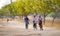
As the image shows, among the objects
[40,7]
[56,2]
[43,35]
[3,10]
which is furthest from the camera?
[3,10]

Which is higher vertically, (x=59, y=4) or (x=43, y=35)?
(x=59, y=4)

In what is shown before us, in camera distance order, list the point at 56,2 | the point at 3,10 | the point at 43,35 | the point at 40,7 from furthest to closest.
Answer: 1. the point at 3,10
2. the point at 40,7
3. the point at 56,2
4. the point at 43,35

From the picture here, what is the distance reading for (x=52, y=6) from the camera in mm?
31922

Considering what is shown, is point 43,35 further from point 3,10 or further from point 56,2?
point 3,10

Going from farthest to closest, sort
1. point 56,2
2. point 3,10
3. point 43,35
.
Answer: point 3,10 < point 56,2 < point 43,35

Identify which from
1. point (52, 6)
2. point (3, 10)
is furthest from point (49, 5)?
point (3, 10)

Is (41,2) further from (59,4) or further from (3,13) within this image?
(3,13)

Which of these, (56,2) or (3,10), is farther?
(3,10)

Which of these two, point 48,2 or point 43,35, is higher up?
point 48,2

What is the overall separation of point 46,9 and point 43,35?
14.6m

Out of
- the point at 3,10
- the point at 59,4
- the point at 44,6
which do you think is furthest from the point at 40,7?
the point at 3,10

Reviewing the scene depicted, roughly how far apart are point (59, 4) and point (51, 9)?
2.12m

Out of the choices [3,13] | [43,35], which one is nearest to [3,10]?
[3,13]

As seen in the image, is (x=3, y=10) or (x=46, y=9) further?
(x=3, y=10)
